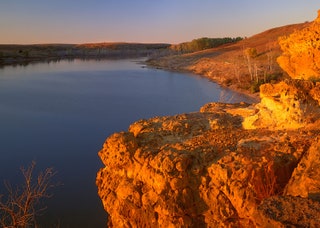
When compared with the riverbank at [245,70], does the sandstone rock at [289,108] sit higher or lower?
higher

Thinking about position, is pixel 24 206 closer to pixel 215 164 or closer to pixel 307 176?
pixel 215 164

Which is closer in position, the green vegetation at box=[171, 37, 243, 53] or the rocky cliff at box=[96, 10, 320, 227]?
the rocky cliff at box=[96, 10, 320, 227]

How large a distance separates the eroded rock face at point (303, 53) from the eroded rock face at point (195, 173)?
3200 millimetres

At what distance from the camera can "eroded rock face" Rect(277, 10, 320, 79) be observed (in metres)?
8.08

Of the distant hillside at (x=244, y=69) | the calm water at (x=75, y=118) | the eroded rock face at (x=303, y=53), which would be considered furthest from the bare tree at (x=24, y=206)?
the distant hillside at (x=244, y=69)

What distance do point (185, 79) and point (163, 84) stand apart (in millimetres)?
4416

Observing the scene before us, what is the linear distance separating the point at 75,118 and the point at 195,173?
16.8 m

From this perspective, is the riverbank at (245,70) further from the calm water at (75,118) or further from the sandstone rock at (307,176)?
the sandstone rock at (307,176)

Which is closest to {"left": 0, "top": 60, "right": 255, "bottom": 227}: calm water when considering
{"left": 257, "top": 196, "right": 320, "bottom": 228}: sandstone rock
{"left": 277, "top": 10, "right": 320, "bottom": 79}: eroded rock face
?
{"left": 277, "top": 10, "right": 320, "bottom": 79}: eroded rock face

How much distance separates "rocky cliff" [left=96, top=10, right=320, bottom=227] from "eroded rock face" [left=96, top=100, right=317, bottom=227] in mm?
13

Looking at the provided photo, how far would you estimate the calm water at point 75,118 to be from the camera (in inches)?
431

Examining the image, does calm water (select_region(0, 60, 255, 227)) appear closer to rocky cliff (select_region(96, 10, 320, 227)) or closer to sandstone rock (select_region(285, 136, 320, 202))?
rocky cliff (select_region(96, 10, 320, 227))

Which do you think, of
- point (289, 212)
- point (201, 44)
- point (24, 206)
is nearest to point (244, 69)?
point (24, 206)

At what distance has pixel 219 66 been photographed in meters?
44.2
